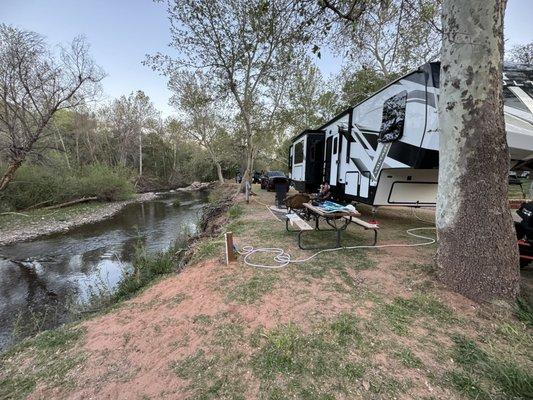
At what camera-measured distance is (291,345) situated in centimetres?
255

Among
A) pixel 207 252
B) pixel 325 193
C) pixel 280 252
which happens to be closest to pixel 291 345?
pixel 280 252

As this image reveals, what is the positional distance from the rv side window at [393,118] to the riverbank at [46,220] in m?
12.8

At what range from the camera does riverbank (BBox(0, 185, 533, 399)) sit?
217 centimetres

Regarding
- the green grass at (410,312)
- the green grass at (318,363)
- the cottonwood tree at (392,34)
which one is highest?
the cottonwood tree at (392,34)

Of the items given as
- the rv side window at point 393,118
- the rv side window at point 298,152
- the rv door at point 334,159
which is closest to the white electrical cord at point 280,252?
the rv side window at point 393,118

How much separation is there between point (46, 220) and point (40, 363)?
1362cm

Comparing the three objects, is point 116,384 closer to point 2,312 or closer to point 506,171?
point 506,171

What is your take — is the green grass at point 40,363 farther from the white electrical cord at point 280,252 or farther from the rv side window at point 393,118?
the rv side window at point 393,118

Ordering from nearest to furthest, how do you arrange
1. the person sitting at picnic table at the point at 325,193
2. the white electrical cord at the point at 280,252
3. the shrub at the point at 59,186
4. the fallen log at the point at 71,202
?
1. the white electrical cord at the point at 280,252
2. the person sitting at picnic table at the point at 325,193
3. the shrub at the point at 59,186
4. the fallen log at the point at 71,202

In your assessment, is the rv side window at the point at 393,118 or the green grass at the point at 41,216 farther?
the green grass at the point at 41,216

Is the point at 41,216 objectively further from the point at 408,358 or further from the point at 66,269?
the point at 408,358

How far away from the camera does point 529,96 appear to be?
4680 millimetres

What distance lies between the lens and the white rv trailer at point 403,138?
4.63 meters

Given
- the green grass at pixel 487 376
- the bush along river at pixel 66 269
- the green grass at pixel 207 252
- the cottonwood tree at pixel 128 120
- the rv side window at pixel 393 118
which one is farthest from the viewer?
the cottonwood tree at pixel 128 120
